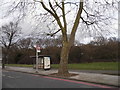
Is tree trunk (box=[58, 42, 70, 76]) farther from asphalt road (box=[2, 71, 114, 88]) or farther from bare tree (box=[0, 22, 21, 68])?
bare tree (box=[0, 22, 21, 68])

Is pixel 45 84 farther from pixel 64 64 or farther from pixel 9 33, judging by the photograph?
pixel 9 33

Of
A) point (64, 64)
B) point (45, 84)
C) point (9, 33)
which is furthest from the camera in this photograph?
point (9, 33)

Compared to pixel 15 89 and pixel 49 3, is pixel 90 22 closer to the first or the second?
pixel 49 3

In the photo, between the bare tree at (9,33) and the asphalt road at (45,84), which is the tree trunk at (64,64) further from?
the bare tree at (9,33)

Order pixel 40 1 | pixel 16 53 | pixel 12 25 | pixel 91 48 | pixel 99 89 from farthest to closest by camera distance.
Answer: pixel 16 53 → pixel 91 48 → pixel 12 25 → pixel 40 1 → pixel 99 89

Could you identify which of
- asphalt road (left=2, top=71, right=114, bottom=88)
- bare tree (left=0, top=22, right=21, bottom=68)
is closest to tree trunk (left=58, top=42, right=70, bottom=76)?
asphalt road (left=2, top=71, right=114, bottom=88)

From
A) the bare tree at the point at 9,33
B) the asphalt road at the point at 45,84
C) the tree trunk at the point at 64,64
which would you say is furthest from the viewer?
the bare tree at the point at 9,33

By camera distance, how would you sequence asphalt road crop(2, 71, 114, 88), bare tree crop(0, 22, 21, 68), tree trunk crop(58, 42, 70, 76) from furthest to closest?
bare tree crop(0, 22, 21, 68) < tree trunk crop(58, 42, 70, 76) < asphalt road crop(2, 71, 114, 88)

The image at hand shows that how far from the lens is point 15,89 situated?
31.0 feet

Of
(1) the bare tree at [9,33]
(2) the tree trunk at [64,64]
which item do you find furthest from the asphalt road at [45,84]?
(1) the bare tree at [9,33]

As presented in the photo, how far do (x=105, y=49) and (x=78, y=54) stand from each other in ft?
22.4

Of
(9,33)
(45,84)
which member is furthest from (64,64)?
(9,33)

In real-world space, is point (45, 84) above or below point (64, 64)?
below

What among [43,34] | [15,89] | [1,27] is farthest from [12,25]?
[15,89]
